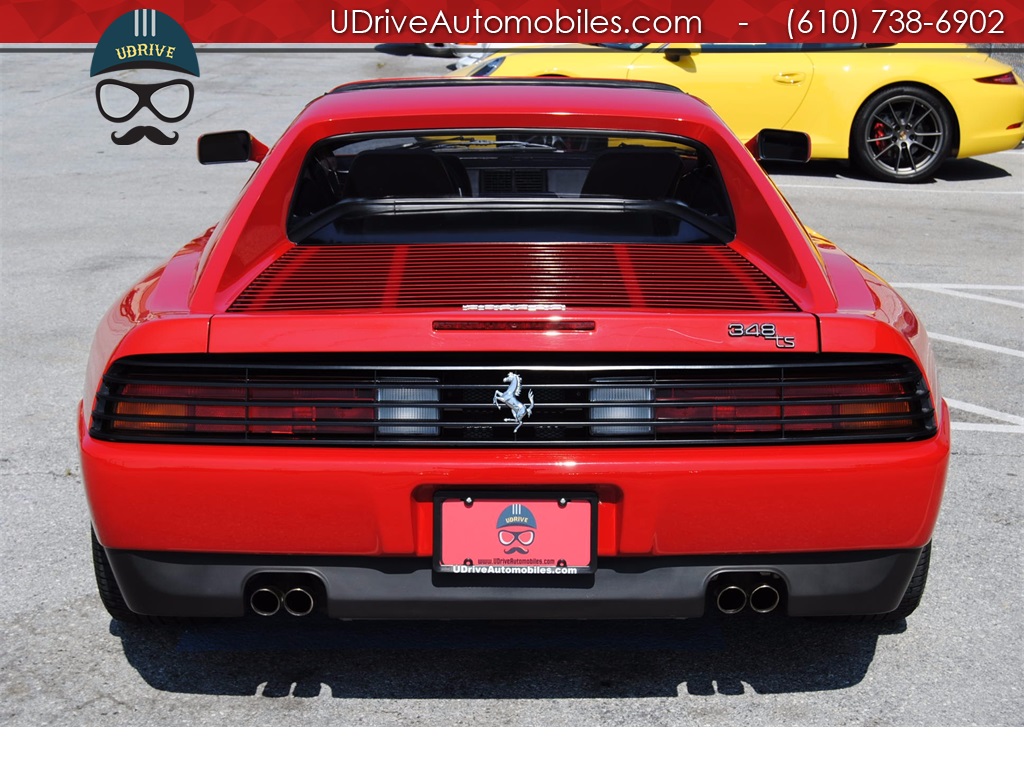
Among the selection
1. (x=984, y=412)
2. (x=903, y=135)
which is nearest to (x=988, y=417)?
(x=984, y=412)

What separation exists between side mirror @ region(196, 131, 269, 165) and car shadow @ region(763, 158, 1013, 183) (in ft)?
28.5

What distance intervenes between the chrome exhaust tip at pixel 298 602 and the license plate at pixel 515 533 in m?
0.35

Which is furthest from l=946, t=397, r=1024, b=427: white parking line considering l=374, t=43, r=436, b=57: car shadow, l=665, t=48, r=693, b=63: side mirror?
l=374, t=43, r=436, b=57: car shadow

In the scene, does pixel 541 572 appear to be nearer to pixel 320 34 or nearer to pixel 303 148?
pixel 303 148

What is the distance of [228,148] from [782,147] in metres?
1.93

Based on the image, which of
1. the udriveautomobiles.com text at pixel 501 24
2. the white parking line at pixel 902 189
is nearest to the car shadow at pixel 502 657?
the white parking line at pixel 902 189

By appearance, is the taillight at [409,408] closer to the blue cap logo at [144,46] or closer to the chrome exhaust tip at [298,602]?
the chrome exhaust tip at [298,602]

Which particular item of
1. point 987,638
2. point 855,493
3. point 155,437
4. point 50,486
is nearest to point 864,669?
point 987,638

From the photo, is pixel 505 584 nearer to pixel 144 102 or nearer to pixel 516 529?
pixel 516 529

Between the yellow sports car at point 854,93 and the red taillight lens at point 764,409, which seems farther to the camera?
the yellow sports car at point 854,93

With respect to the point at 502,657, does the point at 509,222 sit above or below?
above

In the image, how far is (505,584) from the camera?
10.5 ft

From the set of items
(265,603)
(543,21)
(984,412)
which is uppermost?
(265,603)

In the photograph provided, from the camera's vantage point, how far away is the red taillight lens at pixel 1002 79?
12359mm
